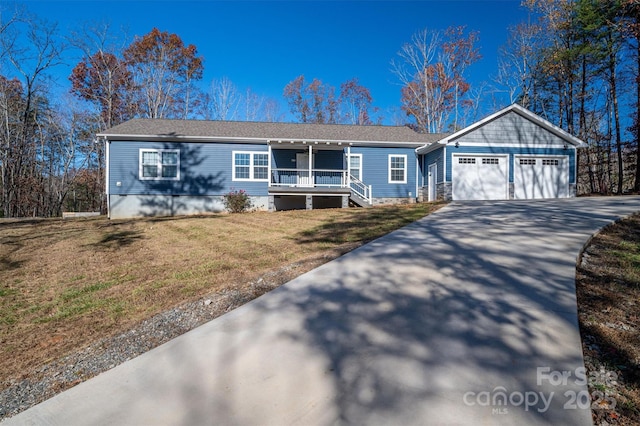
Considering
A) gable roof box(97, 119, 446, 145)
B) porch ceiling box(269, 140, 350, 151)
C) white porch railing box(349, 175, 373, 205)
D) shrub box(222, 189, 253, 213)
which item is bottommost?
shrub box(222, 189, 253, 213)

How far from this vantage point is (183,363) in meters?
2.69

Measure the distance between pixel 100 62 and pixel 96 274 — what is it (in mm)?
25674

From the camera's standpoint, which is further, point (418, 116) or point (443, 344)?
point (418, 116)

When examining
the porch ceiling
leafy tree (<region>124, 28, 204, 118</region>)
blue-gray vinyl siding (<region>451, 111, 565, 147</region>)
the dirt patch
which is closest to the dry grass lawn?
the dirt patch

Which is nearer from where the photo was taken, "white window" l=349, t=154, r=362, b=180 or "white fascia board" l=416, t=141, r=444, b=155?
"white fascia board" l=416, t=141, r=444, b=155

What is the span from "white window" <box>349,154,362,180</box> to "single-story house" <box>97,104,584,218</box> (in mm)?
330

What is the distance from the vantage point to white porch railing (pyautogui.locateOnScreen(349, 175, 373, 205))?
1572 cm

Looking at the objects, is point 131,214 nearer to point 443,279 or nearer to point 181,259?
point 181,259

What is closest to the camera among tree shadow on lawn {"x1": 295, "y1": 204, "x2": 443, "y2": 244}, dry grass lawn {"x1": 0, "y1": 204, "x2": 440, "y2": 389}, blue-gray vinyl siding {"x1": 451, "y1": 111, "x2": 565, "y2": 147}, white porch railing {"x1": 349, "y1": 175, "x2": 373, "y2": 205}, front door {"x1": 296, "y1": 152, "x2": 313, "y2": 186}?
dry grass lawn {"x1": 0, "y1": 204, "x2": 440, "y2": 389}

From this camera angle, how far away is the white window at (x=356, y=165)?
54.3 feet

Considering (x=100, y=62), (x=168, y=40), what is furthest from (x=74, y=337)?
(x=168, y=40)

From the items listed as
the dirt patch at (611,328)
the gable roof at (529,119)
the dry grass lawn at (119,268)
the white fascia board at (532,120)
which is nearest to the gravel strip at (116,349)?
the dry grass lawn at (119,268)

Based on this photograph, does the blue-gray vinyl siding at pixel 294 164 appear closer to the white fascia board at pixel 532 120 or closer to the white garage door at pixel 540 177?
the white fascia board at pixel 532 120

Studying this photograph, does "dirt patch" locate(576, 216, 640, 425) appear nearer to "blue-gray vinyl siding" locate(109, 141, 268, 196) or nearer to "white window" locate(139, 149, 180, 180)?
"blue-gray vinyl siding" locate(109, 141, 268, 196)
